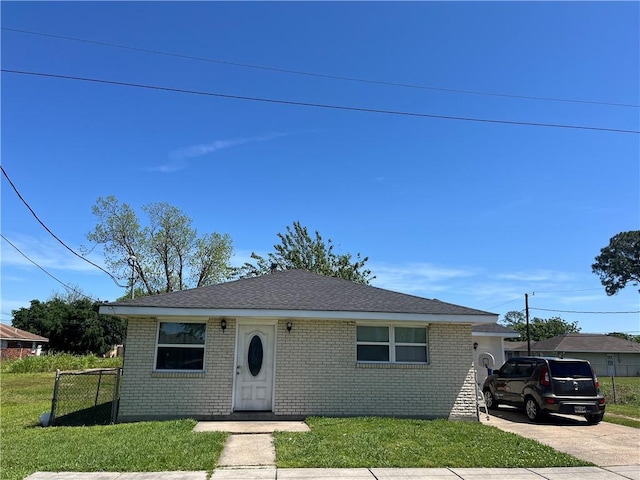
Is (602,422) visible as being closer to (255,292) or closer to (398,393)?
(398,393)

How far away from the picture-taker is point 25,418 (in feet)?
37.2

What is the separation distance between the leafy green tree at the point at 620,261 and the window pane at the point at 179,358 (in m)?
70.2

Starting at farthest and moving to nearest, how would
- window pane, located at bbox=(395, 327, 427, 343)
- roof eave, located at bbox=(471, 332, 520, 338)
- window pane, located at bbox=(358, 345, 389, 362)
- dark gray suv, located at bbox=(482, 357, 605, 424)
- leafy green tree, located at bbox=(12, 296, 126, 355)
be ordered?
leafy green tree, located at bbox=(12, 296, 126, 355) < roof eave, located at bbox=(471, 332, 520, 338) < window pane, located at bbox=(395, 327, 427, 343) < window pane, located at bbox=(358, 345, 389, 362) < dark gray suv, located at bbox=(482, 357, 605, 424)

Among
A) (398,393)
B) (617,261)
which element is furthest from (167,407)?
(617,261)

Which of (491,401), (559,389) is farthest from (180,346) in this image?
(491,401)

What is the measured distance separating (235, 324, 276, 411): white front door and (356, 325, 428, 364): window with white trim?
2259mm

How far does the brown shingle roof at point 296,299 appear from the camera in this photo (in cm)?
1080

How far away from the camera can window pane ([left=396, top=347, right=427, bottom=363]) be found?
11492mm

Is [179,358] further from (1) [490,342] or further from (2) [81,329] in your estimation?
(2) [81,329]

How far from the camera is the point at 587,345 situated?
4722 cm

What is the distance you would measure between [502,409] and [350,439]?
837 centimetres

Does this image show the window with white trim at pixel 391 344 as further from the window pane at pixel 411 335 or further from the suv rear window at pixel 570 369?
the suv rear window at pixel 570 369

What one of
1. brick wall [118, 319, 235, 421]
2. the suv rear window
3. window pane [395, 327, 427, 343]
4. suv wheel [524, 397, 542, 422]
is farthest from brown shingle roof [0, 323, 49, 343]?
the suv rear window

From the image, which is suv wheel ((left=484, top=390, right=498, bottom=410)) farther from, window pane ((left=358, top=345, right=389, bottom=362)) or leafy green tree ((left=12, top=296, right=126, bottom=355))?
leafy green tree ((left=12, top=296, right=126, bottom=355))
